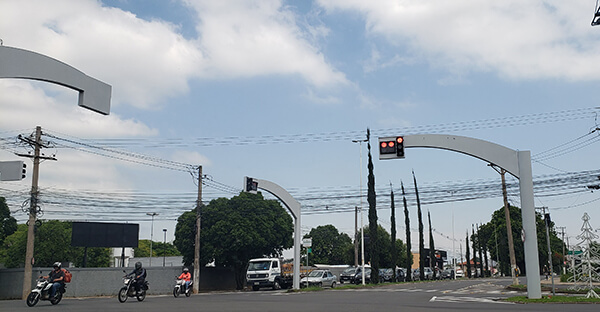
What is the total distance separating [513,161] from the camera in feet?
63.6

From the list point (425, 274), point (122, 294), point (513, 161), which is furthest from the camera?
point (425, 274)

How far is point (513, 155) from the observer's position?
63.7 ft

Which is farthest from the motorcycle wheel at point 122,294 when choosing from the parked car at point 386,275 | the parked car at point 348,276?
the parked car at point 386,275

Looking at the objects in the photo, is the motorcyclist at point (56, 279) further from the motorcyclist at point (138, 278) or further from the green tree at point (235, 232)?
the green tree at point (235, 232)

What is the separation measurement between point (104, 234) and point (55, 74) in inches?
1142

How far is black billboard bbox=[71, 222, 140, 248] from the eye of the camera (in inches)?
1367

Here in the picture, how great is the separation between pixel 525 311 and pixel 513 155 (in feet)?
22.5

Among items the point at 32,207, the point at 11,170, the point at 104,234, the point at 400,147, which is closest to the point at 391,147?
the point at 400,147

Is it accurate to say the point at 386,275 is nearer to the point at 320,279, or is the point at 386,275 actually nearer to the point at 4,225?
the point at 320,279

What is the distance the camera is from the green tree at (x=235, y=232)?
40838 mm

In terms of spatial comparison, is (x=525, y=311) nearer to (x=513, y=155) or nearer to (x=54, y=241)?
(x=513, y=155)

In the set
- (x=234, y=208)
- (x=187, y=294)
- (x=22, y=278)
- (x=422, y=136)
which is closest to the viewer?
(x=422, y=136)

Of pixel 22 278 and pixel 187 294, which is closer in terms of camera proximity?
pixel 187 294

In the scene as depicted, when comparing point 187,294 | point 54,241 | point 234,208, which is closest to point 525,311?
point 187,294
